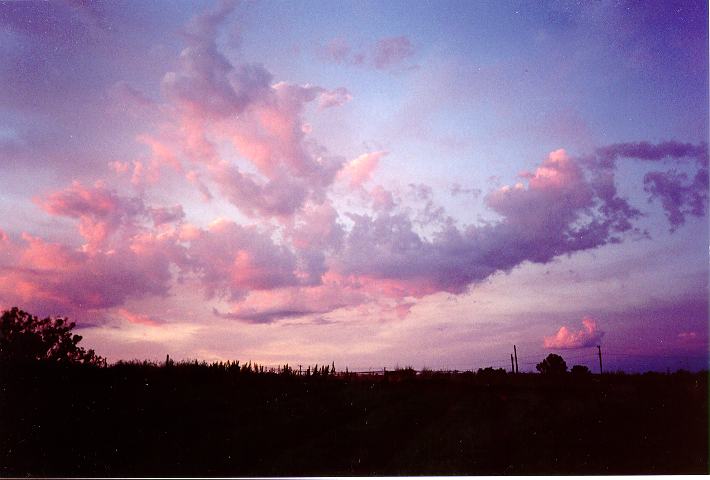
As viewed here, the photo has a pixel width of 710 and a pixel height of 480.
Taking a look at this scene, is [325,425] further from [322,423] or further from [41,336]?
[41,336]

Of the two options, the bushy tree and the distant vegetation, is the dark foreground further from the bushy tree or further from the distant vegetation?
the bushy tree

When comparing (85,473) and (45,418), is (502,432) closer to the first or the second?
(85,473)

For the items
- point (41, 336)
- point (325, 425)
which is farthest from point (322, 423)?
point (41, 336)

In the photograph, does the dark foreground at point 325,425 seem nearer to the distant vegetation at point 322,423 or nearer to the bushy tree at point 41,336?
the distant vegetation at point 322,423

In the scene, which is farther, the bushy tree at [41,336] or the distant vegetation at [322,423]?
the bushy tree at [41,336]

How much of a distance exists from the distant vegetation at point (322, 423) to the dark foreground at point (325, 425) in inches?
2.1

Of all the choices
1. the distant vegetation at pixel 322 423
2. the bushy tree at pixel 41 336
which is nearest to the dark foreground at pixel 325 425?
the distant vegetation at pixel 322 423

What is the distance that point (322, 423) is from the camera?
19234 mm

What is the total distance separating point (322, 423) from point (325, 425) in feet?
0.67

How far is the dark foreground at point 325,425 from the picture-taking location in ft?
52.6

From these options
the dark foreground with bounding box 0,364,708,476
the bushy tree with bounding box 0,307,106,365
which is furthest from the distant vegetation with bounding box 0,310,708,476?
the bushy tree with bounding box 0,307,106,365

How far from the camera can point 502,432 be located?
18297 mm

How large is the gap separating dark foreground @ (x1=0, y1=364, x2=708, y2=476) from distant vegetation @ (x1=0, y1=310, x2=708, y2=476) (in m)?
0.05

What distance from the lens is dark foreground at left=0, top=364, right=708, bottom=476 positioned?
52.6 feet
